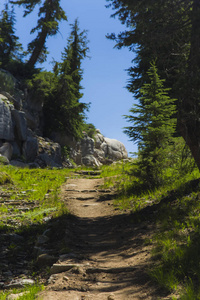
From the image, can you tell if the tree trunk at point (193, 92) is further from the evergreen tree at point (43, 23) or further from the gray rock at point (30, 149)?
the evergreen tree at point (43, 23)

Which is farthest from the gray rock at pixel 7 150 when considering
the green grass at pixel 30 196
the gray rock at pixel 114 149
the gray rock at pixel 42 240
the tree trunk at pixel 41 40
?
the gray rock at pixel 114 149

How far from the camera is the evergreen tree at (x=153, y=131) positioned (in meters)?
A: 9.55

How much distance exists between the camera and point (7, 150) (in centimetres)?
1933

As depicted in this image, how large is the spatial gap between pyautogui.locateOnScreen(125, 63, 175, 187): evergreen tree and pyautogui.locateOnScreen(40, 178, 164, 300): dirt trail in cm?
225

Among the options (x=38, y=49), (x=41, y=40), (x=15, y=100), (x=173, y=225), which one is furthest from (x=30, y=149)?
(x=173, y=225)

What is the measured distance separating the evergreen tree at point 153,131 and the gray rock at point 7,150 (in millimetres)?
12396

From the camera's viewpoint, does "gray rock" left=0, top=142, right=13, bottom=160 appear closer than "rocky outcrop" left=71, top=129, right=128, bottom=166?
Yes

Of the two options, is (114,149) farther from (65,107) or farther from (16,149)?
(16,149)

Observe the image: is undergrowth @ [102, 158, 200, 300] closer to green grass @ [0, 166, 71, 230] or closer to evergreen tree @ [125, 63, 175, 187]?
evergreen tree @ [125, 63, 175, 187]

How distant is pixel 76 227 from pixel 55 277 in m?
2.87

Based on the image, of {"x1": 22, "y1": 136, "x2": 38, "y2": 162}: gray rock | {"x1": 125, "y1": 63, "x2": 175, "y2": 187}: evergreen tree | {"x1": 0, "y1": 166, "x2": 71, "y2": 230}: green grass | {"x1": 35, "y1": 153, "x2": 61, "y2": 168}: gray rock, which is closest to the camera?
{"x1": 0, "y1": 166, "x2": 71, "y2": 230}: green grass

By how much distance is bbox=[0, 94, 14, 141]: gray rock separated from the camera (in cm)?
1955

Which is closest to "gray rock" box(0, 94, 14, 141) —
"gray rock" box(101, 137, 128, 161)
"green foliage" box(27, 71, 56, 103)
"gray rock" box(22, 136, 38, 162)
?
"gray rock" box(22, 136, 38, 162)

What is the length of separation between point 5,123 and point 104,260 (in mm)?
17277
